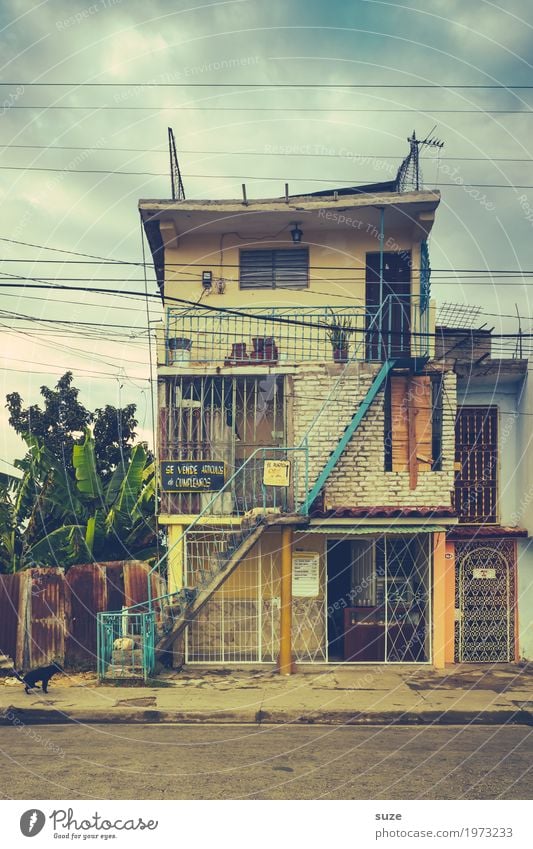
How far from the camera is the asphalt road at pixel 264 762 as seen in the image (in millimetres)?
8695

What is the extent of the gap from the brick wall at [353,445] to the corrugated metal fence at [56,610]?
15.7 ft

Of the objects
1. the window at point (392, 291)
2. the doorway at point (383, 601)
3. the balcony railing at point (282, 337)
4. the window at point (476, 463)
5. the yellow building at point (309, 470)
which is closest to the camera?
the yellow building at point (309, 470)

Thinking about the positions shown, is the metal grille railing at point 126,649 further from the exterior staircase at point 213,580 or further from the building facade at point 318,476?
the building facade at point 318,476

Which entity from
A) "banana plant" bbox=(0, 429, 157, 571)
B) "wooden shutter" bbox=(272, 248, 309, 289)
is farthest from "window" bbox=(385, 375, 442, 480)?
"banana plant" bbox=(0, 429, 157, 571)

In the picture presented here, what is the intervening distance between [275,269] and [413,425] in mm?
4938

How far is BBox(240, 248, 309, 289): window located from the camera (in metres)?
18.4

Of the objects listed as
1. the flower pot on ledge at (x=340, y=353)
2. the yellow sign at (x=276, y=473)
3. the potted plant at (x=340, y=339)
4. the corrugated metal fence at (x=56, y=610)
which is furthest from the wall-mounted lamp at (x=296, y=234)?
the corrugated metal fence at (x=56, y=610)

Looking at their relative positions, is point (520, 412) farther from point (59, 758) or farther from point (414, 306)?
point (59, 758)

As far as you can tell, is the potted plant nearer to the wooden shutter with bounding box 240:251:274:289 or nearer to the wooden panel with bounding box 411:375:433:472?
the wooden panel with bounding box 411:375:433:472

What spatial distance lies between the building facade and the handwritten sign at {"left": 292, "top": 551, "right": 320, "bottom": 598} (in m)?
0.03

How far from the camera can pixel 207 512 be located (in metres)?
16.5

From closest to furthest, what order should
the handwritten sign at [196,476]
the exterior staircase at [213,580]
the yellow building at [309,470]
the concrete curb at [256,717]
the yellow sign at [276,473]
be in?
the concrete curb at [256,717]
the exterior staircase at [213,580]
the yellow sign at [276,473]
the yellow building at [309,470]
the handwritten sign at [196,476]

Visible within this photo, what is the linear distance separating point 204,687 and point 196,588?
1878 mm

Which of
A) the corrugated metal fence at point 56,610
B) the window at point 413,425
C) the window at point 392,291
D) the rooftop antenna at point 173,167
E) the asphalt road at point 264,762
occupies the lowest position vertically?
the asphalt road at point 264,762
